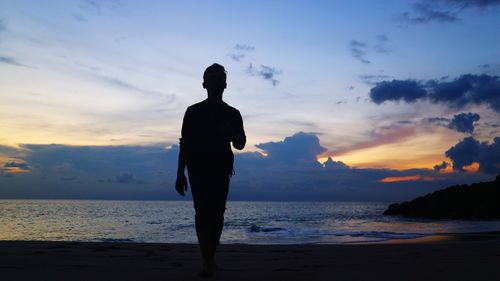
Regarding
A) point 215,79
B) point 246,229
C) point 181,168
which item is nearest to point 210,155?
point 181,168

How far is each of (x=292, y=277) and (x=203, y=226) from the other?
106 cm

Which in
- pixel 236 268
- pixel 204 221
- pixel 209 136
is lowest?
pixel 236 268

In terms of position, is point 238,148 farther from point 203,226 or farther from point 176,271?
point 176,271

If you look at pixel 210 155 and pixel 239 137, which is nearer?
pixel 210 155

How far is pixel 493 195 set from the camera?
45531 mm

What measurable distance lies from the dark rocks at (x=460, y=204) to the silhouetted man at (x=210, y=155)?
39.2 m

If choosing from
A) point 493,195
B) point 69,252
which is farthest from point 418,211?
point 69,252

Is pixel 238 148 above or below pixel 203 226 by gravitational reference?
above

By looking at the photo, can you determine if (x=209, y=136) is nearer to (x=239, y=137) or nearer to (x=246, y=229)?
(x=239, y=137)

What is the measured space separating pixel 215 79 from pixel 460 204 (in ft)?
159

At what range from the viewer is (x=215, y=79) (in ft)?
15.6

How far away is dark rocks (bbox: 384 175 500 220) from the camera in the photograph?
39781 millimetres

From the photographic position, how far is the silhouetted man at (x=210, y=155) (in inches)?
176

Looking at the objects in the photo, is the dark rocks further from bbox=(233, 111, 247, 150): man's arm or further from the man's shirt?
the man's shirt
